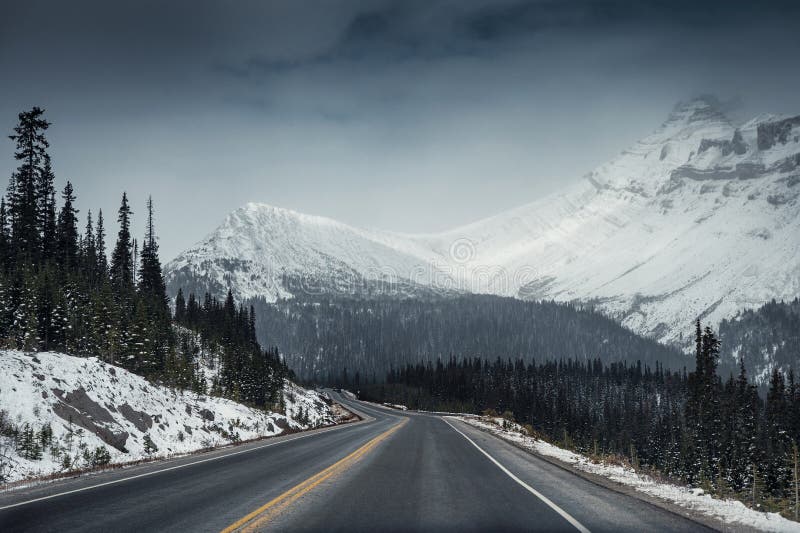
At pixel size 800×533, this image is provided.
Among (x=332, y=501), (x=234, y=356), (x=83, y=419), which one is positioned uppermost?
(x=332, y=501)

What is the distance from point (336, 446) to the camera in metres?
22.8

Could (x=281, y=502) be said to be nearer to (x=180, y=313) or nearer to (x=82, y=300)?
(x=82, y=300)

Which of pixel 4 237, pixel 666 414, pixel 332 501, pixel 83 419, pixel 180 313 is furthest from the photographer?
pixel 666 414

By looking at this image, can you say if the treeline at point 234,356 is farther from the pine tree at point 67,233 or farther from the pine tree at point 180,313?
the pine tree at point 67,233

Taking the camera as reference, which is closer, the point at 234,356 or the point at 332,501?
the point at 332,501

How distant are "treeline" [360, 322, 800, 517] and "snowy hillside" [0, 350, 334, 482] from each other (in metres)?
17.6

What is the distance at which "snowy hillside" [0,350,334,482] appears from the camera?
1623cm

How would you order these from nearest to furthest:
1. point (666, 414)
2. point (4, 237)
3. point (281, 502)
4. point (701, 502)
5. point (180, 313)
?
point (281, 502) → point (701, 502) → point (4, 237) → point (180, 313) → point (666, 414)

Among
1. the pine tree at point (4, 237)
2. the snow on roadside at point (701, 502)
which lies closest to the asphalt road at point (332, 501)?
the snow on roadside at point (701, 502)

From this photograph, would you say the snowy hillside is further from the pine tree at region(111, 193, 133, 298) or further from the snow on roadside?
the pine tree at region(111, 193, 133, 298)

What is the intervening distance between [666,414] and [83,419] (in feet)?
442

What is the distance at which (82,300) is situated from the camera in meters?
49.4

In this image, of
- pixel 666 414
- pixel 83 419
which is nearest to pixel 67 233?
pixel 83 419

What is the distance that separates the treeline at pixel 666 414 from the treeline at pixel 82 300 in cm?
3179
